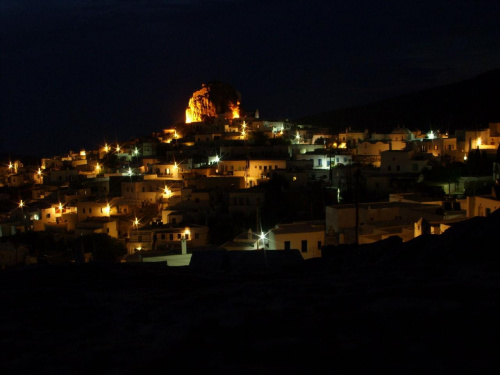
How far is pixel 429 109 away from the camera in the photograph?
107 metres

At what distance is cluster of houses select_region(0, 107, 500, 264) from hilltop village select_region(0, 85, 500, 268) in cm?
8

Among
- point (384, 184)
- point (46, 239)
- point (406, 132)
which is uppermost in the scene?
point (406, 132)

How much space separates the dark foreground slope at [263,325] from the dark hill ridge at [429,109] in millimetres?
86082

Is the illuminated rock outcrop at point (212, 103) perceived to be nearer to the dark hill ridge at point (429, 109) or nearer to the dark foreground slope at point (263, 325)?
the dark hill ridge at point (429, 109)

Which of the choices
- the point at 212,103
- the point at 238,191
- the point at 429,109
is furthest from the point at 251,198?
the point at 429,109

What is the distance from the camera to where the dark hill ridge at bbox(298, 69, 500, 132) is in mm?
91625

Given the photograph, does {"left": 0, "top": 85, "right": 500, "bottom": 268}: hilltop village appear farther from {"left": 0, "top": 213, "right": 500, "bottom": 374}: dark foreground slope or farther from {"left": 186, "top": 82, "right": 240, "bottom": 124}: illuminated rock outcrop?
{"left": 186, "top": 82, "right": 240, "bottom": 124}: illuminated rock outcrop

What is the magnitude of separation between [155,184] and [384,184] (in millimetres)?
16225

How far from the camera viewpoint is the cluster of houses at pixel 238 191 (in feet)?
66.7

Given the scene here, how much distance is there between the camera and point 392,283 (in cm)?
365

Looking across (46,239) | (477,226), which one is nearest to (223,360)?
(477,226)

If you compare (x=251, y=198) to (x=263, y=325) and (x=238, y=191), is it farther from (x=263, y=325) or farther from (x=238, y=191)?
(x=263, y=325)

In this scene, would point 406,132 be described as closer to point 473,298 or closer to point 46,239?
point 46,239

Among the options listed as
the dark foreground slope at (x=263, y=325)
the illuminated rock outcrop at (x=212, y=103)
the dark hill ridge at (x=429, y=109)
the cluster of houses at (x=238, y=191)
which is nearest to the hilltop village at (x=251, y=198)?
the cluster of houses at (x=238, y=191)
